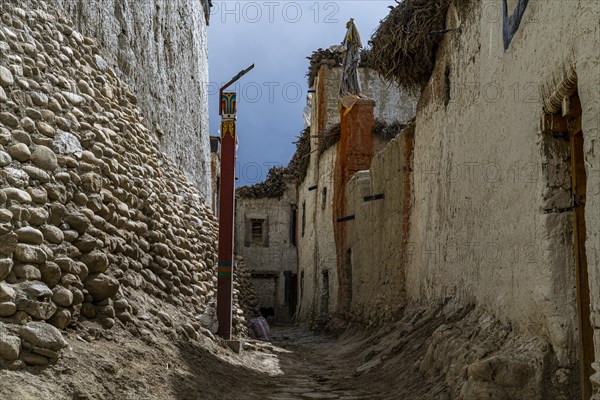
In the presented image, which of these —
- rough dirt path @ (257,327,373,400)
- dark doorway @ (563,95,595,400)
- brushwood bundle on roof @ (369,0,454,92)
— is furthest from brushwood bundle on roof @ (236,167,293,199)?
dark doorway @ (563,95,595,400)

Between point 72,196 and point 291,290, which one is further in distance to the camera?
point 291,290

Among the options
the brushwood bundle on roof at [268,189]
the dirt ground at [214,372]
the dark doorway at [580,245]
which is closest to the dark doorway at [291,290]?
the brushwood bundle on roof at [268,189]

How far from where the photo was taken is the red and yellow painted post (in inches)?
312

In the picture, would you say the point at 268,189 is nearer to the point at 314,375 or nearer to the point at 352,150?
the point at 352,150

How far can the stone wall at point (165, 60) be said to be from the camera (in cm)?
709

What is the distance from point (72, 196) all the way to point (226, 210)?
10.3 ft

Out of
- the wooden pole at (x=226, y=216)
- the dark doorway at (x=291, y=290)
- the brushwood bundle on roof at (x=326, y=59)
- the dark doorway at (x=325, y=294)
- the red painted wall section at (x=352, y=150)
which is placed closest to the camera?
the wooden pole at (x=226, y=216)

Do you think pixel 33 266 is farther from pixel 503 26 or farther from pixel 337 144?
pixel 337 144

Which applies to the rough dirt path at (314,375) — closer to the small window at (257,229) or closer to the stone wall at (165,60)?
the stone wall at (165,60)

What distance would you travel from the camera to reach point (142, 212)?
679 cm

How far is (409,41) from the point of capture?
7.87 metres

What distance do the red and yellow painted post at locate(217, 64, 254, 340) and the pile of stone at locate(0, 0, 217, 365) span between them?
0.42 m

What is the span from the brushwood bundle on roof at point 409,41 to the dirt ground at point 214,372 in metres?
3.15

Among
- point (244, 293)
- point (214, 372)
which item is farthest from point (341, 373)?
point (244, 293)
